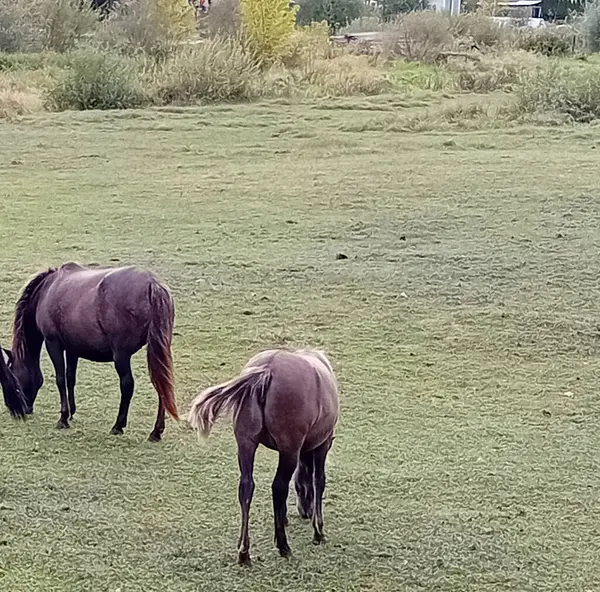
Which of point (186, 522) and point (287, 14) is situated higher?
point (287, 14)

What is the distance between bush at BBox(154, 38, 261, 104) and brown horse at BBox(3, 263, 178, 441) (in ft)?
47.6

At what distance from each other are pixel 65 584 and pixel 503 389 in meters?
2.79

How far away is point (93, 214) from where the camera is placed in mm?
9539

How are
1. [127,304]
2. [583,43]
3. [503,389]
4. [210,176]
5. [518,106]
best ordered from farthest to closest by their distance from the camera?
[583,43] < [518,106] < [210,176] < [503,389] < [127,304]

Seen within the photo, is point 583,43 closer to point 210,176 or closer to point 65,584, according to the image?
point 210,176

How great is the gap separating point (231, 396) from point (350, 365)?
8.20 feet

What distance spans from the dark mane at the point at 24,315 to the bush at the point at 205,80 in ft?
47.4

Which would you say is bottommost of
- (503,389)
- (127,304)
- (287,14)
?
(503,389)

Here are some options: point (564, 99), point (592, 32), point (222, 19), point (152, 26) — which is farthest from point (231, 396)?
point (592, 32)

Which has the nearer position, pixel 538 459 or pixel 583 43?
pixel 538 459

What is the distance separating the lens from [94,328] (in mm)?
4430

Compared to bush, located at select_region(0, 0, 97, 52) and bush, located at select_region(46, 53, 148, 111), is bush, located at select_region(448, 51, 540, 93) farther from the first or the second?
bush, located at select_region(0, 0, 97, 52)

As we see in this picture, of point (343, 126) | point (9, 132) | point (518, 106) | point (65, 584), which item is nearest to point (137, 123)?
point (9, 132)

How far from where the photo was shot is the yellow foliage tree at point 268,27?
975 inches
